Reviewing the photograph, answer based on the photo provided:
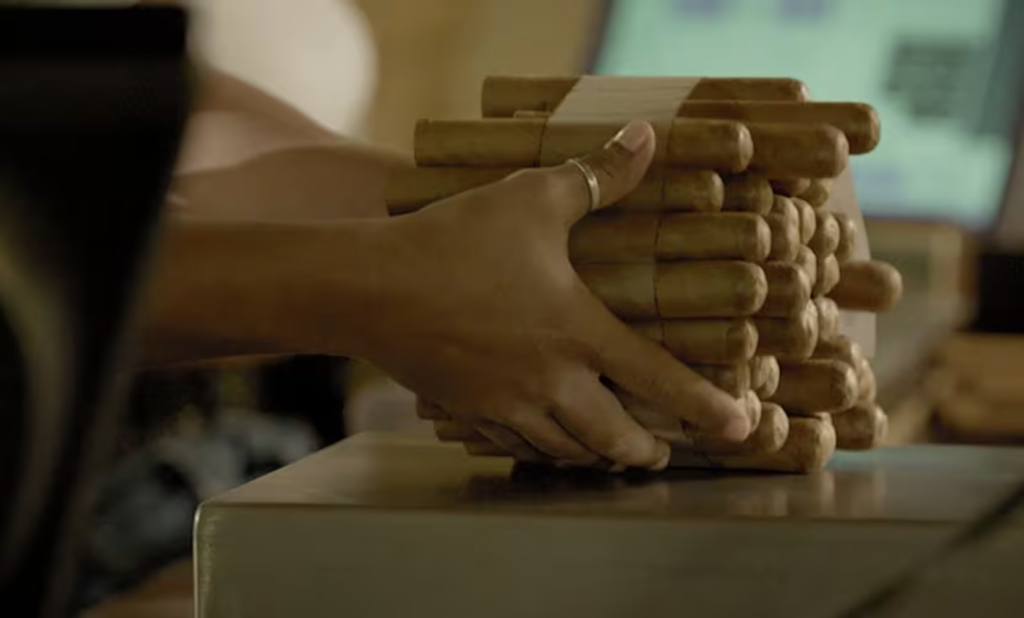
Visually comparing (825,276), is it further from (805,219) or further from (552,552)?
(552,552)

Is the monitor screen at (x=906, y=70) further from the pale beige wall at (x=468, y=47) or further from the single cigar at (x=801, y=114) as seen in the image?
the single cigar at (x=801, y=114)

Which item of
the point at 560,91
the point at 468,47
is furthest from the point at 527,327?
the point at 468,47

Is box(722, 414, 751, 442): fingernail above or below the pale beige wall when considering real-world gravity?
above

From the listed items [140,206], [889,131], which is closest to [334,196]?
[140,206]

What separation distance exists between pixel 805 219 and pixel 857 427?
0.13 meters

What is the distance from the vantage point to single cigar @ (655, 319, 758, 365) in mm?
620

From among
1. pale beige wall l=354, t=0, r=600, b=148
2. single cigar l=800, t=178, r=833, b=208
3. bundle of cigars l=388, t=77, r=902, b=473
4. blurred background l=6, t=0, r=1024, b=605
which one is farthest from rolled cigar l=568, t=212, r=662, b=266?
pale beige wall l=354, t=0, r=600, b=148

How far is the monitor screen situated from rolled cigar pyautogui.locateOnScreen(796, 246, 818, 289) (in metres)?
2.26

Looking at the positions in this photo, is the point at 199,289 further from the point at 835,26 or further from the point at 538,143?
the point at 835,26

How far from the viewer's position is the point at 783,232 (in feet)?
2.10

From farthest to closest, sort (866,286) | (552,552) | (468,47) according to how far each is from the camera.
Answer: (468,47) < (866,286) < (552,552)

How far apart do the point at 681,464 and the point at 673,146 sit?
16 cm

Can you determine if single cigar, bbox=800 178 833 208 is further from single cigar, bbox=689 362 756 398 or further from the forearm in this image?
the forearm

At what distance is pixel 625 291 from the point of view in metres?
0.62
